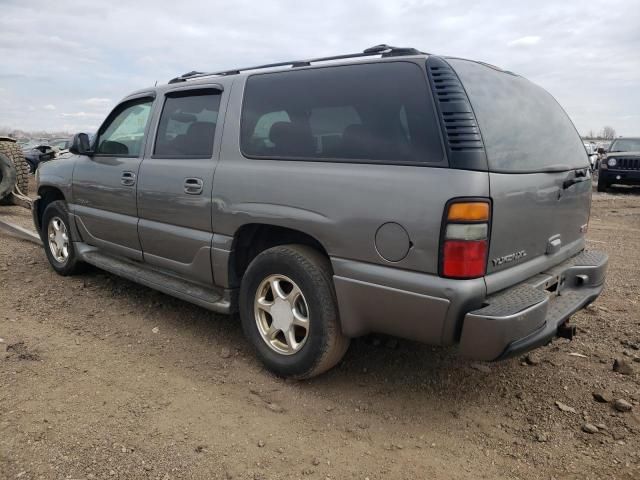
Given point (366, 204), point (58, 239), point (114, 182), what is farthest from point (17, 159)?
point (366, 204)

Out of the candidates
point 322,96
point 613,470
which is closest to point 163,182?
point 322,96

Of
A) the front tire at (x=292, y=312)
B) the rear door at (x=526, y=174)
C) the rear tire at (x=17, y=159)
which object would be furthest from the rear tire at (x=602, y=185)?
the rear tire at (x=17, y=159)

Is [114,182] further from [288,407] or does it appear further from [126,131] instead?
[288,407]

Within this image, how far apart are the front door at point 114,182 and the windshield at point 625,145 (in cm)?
1494

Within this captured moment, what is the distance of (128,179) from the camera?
Answer: 4.05 meters

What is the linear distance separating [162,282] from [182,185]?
789 mm

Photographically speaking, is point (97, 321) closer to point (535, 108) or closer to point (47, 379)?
point (47, 379)

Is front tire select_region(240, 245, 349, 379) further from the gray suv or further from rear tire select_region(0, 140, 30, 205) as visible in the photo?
rear tire select_region(0, 140, 30, 205)

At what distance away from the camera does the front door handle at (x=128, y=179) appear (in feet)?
13.1

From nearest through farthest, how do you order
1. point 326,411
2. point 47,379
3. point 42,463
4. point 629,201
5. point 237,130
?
1. point 42,463
2. point 326,411
3. point 47,379
4. point 237,130
5. point 629,201

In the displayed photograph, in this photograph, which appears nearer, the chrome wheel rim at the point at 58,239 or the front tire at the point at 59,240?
the front tire at the point at 59,240

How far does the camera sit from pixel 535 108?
10.4ft

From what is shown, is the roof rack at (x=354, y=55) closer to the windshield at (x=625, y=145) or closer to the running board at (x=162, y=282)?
the running board at (x=162, y=282)

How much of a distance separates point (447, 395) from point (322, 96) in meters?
1.91
